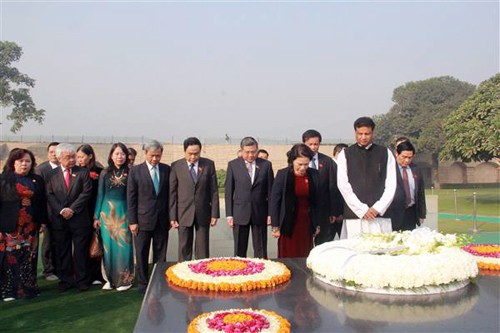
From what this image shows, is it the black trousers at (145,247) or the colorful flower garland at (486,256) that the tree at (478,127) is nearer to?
the colorful flower garland at (486,256)

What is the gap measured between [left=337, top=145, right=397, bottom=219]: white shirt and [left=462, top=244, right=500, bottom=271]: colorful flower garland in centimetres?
77

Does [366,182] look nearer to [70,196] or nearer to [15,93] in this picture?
[70,196]

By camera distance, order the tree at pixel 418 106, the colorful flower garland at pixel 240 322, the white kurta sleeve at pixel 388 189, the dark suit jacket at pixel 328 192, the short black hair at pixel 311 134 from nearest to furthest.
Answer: the colorful flower garland at pixel 240 322 → the white kurta sleeve at pixel 388 189 → the dark suit jacket at pixel 328 192 → the short black hair at pixel 311 134 → the tree at pixel 418 106

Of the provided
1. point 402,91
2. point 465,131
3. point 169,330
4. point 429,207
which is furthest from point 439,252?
point 402,91

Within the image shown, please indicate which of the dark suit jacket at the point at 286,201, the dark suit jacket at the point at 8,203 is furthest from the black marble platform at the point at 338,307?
the dark suit jacket at the point at 8,203

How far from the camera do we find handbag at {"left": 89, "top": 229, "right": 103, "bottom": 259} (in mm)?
5293

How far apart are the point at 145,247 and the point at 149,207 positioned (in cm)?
43

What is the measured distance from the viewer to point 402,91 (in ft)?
149

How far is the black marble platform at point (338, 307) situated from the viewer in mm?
2297

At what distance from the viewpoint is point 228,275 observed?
3.07m

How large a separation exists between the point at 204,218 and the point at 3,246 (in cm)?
201

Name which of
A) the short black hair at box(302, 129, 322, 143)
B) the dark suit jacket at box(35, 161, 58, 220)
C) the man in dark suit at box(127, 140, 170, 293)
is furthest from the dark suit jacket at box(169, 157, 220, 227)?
the dark suit jacket at box(35, 161, 58, 220)

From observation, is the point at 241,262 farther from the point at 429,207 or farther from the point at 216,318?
the point at 429,207

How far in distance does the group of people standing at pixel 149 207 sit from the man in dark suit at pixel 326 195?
11 mm
